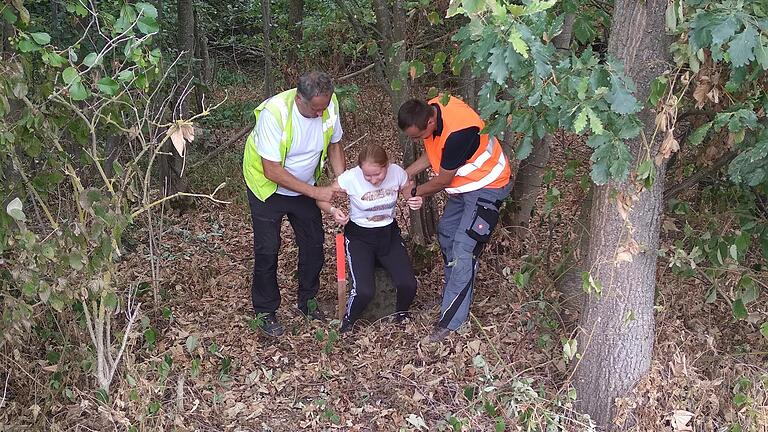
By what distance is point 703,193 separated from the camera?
431 centimetres

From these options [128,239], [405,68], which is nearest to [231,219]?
[128,239]

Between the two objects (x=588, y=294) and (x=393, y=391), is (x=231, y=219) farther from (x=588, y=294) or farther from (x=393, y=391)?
(x=588, y=294)

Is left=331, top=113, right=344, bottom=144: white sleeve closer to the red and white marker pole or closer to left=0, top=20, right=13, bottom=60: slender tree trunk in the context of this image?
the red and white marker pole

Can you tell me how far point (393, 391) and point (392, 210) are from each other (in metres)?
1.17

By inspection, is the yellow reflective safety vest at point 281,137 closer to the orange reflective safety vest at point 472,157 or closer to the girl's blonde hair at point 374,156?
the girl's blonde hair at point 374,156

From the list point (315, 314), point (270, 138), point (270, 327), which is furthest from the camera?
point (315, 314)

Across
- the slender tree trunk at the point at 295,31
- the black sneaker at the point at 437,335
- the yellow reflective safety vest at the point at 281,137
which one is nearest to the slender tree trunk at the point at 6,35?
the yellow reflective safety vest at the point at 281,137

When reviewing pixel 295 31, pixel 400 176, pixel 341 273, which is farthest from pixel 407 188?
pixel 295 31

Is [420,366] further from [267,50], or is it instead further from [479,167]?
[267,50]

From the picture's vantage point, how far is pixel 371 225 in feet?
14.3

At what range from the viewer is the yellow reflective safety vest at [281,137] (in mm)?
4035

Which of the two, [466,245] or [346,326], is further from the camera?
[346,326]

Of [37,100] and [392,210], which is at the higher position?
[37,100]

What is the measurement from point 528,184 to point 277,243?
1.93 meters
